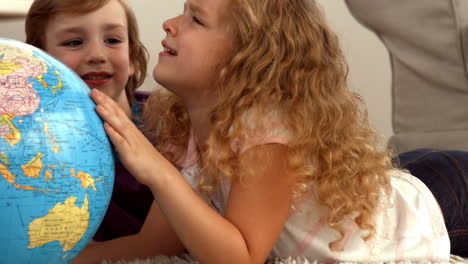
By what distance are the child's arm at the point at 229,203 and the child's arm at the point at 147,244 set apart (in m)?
0.38

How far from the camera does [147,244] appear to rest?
5.81 feet

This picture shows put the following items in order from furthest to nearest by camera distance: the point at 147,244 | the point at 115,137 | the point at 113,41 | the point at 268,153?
1. the point at 113,41
2. the point at 147,244
3. the point at 268,153
4. the point at 115,137

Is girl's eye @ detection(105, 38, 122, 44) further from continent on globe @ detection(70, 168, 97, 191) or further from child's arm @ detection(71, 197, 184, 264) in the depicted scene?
continent on globe @ detection(70, 168, 97, 191)

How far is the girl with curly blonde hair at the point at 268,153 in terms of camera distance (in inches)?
54.7

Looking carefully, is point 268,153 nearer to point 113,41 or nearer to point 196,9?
point 196,9

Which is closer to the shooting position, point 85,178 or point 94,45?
point 85,178

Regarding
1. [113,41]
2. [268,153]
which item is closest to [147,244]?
[268,153]

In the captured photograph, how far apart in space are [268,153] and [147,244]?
1.72 feet

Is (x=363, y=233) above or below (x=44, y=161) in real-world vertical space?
below

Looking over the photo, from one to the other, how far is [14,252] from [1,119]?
0.80ft

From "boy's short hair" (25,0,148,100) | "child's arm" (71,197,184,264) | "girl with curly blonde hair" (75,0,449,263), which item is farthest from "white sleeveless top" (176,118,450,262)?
"boy's short hair" (25,0,148,100)

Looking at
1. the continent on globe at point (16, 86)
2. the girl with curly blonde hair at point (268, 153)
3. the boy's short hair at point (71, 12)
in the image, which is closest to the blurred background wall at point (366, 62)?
the boy's short hair at point (71, 12)

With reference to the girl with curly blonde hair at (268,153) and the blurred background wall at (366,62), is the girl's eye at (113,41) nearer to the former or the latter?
the girl with curly blonde hair at (268,153)

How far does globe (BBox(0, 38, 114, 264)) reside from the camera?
3.75 ft
